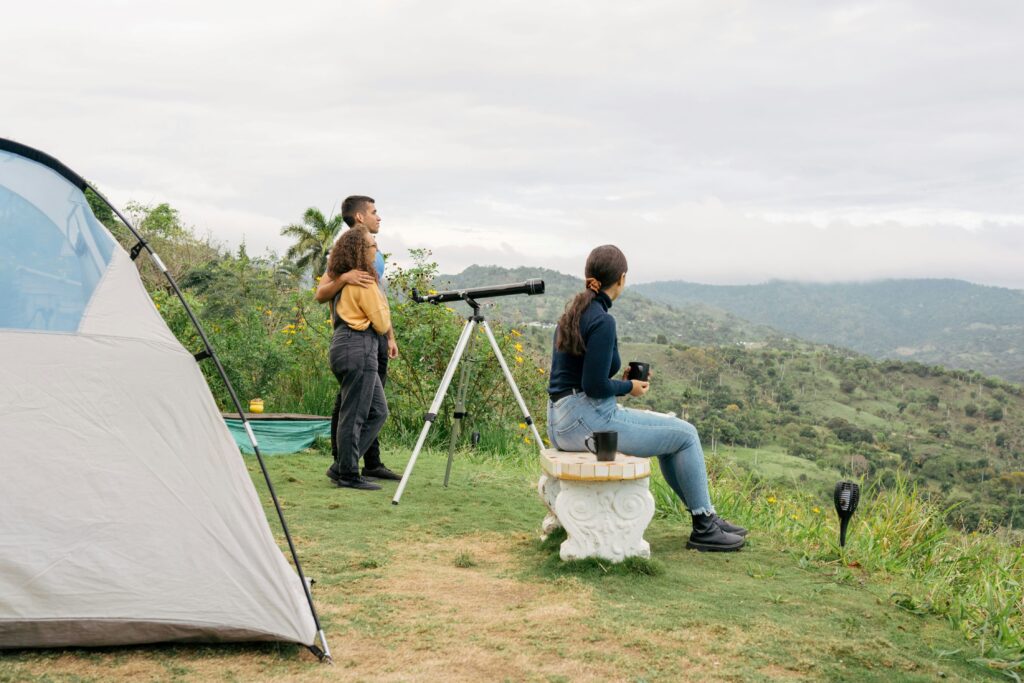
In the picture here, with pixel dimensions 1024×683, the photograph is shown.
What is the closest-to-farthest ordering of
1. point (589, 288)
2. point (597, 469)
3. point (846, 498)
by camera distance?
point (597, 469)
point (589, 288)
point (846, 498)

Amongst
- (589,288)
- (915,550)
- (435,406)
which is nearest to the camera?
(589,288)

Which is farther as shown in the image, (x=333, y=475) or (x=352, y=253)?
(x=333, y=475)

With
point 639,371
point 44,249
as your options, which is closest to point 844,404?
point 639,371

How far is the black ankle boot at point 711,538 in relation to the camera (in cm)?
452

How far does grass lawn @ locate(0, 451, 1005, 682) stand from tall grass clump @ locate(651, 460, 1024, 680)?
0.39 feet

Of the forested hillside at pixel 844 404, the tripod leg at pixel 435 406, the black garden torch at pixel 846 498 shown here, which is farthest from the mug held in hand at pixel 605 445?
the forested hillside at pixel 844 404

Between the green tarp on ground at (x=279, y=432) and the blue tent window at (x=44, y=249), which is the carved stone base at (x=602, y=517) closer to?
the blue tent window at (x=44, y=249)

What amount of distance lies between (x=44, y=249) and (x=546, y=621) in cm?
235

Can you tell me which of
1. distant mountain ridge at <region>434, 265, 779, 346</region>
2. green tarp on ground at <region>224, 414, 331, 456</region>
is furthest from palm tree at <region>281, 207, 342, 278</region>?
green tarp on ground at <region>224, 414, 331, 456</region>

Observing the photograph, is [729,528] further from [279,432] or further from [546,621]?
[279,432]

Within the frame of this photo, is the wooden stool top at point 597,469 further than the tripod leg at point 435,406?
No

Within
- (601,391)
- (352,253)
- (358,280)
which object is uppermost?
(352,253)

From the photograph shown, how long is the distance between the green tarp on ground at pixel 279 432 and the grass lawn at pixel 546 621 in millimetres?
2108

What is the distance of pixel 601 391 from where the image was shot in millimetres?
4117
